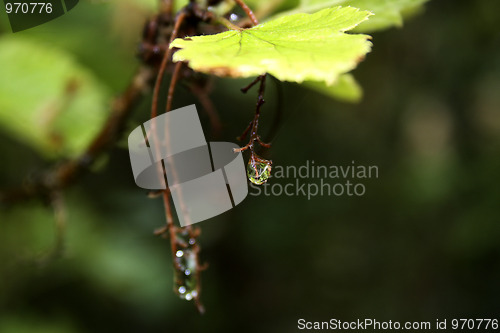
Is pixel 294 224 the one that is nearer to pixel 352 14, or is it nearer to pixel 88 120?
pixel 88 120

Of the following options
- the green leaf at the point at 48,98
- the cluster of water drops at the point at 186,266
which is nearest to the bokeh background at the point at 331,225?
the green leaf at the point at 48,98

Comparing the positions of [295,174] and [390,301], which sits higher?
[295,174]

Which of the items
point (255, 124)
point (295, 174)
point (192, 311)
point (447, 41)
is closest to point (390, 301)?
point (295, 174)

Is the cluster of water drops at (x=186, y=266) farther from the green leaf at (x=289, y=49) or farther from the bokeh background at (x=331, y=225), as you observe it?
the bokeh background at (x=331, y=225)

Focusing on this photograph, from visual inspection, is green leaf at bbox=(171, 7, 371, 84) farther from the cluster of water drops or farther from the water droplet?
the cluster of water drops

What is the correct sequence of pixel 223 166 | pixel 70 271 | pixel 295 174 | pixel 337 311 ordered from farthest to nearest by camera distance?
pixel 337 311 < pixel 295 174 < pixel 70 271 < pixel 223 166

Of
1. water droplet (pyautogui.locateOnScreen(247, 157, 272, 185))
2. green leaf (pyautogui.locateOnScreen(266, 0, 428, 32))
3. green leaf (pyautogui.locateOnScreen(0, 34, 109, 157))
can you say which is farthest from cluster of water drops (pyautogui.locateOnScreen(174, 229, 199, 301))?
green leaf (pyautogui.locateOnScreen(0, 34, 109, 157))
